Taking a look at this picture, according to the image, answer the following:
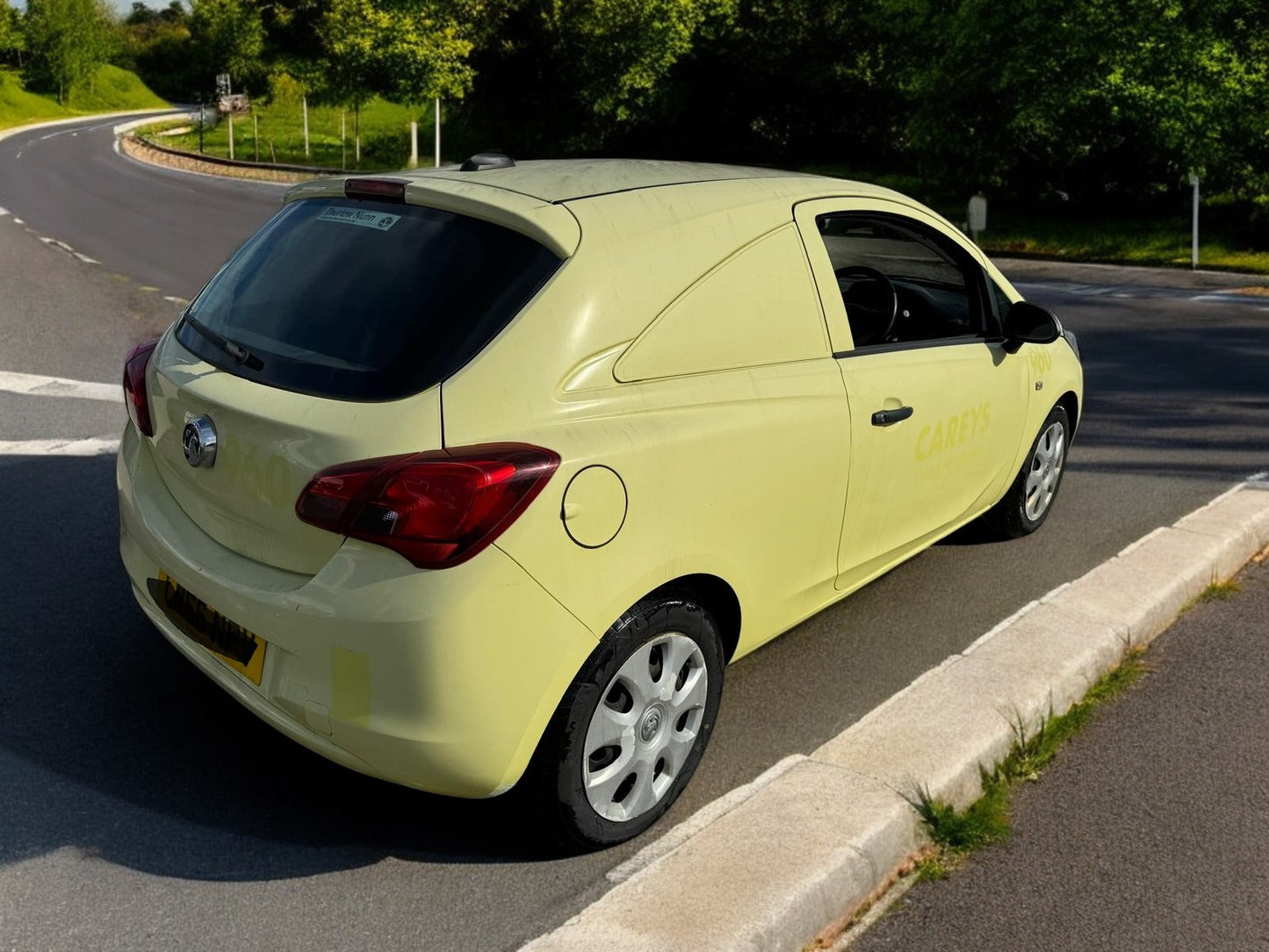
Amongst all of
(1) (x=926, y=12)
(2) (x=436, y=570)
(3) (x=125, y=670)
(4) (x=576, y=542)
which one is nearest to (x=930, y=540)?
(4) (x=576, y=542)

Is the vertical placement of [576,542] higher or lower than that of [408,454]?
lower

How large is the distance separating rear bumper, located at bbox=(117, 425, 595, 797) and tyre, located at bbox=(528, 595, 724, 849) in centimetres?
9

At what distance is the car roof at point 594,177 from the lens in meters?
3.40

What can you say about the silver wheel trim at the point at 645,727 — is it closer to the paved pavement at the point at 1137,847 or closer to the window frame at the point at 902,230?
the paved pavement at the point at 1137,847

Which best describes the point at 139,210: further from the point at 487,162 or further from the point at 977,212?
the point at 487,162

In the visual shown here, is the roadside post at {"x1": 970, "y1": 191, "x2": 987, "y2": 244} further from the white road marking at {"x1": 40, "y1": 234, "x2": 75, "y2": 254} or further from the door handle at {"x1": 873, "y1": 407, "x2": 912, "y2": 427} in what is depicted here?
the door handle at {"x1": 873, "y1": 407, "x2": 912, "y2": 427}

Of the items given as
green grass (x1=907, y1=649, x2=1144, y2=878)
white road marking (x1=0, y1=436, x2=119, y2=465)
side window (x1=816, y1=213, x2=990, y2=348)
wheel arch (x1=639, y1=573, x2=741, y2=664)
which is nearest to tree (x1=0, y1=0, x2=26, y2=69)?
white road marking (x1=0, y1=436, x2=119, y2=465)

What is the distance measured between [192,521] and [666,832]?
1.50 m

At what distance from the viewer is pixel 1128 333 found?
11.9 meters

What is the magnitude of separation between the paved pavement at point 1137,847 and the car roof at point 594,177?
1957 millimetres

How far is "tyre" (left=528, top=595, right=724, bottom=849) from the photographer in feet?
9.84

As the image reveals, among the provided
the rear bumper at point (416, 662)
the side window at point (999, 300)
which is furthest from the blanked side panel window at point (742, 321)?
the side window at point (999, 300)

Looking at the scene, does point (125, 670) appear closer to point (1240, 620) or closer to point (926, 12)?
point (1240, 620)

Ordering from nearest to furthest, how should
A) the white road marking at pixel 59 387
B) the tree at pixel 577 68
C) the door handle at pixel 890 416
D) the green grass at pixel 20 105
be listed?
the door handle at pixel 890 416, the white road marking at pixel 59 387, the tree at pixel 577 68, the green grass at pixel 20 105
